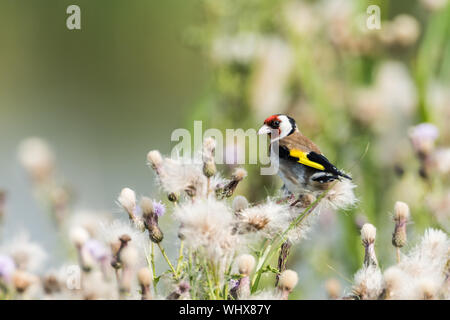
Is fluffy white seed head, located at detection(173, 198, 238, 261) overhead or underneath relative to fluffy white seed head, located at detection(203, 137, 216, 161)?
underneath

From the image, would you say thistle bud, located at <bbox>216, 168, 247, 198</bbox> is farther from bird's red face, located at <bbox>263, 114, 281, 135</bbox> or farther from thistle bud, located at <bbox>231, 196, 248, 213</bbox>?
bird's red face, located at <bbox>263, 114, 281, 135</bbox>

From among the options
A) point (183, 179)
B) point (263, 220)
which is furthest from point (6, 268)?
point (263, 220)

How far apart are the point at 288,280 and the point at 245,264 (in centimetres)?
7

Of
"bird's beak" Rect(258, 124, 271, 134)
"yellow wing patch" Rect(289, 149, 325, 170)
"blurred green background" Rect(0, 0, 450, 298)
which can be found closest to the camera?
"yellow wing patch" Rect(289, 149, 325, 170)

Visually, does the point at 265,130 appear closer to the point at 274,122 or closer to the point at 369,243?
the point at 274,122

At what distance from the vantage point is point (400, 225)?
1304 millimetres

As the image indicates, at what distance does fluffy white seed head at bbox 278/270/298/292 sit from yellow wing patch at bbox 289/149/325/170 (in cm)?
29

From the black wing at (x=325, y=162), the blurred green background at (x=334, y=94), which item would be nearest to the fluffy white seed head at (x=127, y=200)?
the black wing at (x=325, y=162)

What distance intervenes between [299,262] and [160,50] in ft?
11.8

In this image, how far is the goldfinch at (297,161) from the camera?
138 centimetres

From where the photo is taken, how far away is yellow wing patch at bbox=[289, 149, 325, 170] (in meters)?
1.40

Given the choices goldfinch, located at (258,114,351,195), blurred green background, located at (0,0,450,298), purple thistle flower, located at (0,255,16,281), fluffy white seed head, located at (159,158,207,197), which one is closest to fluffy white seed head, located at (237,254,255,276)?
fluffy white seed head, located at (159,158,207,197)
